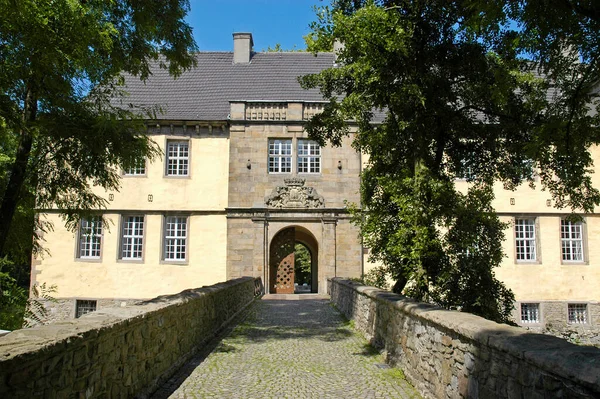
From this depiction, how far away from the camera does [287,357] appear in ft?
26.9

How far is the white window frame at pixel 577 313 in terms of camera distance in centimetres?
2186

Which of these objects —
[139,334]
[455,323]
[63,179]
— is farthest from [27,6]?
[455,323]

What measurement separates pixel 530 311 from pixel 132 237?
1728 centimetres

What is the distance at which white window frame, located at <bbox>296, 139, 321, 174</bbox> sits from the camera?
22.1 metres

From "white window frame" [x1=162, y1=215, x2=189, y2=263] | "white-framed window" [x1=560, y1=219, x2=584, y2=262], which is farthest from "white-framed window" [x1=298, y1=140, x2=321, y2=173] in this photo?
"white-framed window" [x1=560, y1=219, x2=584, y2=262]

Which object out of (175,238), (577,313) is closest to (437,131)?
(175,238)

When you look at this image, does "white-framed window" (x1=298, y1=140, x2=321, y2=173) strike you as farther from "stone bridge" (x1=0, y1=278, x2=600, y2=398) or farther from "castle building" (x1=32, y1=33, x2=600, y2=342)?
"stone bridge" (x1=0, y1=278, x2=600, y2=398)

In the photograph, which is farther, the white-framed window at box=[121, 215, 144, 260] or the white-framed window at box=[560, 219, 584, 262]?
the white-framed window at box=[560, 219, 584, 262]

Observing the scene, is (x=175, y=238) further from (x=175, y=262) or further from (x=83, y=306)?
(x=83, y=306)

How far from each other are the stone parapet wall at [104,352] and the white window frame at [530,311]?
17.7m

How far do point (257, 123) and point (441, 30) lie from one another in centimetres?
1322

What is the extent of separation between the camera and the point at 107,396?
4496mm

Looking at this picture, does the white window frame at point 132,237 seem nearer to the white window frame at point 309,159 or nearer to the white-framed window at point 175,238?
the white-framed window at point 175,238

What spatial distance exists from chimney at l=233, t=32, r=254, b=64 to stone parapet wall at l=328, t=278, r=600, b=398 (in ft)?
66.9
